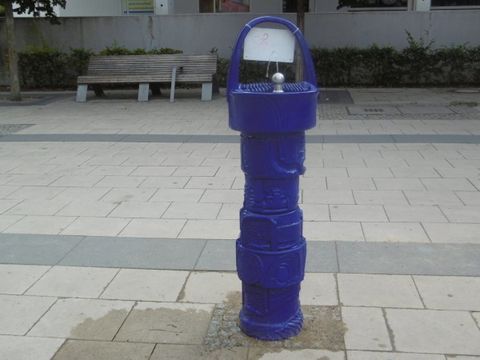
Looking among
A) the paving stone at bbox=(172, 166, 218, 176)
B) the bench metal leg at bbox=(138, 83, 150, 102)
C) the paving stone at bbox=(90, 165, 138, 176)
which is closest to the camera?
the paving stone at bbox=(172, 166, 218, 176)

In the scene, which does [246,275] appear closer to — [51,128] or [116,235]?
[116,235]

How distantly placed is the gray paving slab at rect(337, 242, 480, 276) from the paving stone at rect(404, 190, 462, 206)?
109 centimetres

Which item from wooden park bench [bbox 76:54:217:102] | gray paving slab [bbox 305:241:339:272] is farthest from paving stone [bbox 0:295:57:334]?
wooden park bench [bbox 76:54:217:102]

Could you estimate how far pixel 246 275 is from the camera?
2.97 metres

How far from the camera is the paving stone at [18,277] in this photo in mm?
3758

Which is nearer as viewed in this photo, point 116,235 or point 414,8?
point 116,235

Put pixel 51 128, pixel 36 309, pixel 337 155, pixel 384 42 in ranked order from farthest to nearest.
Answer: pixel 384 42 → pixel 51 128 → pixel 337 155 → pixel 36 309

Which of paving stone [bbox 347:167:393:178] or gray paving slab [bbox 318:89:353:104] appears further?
gray paving slab [bbox 318:89:353:104]

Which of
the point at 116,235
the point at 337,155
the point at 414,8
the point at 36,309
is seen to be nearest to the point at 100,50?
the point at 414,8

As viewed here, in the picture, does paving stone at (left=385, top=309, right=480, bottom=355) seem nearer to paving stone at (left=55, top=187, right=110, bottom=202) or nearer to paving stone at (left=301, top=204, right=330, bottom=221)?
paving stone at (left=301, top=204, right=330, bottom=221)

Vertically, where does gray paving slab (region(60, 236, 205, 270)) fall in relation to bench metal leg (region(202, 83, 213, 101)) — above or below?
below

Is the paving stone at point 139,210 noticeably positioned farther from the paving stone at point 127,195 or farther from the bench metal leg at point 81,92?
the bench metal leg at point 81,92

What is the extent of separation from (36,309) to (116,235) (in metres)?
1.28

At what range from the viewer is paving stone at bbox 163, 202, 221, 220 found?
16.7 ft
